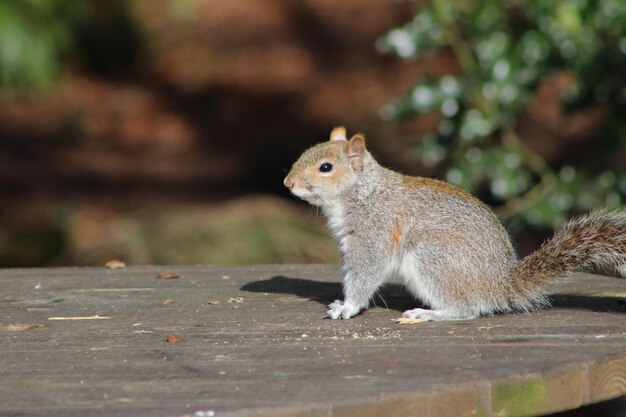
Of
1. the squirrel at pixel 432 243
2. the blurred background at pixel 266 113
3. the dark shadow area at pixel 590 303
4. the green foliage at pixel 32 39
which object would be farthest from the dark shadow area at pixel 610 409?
the green foliage at pixel 32 39

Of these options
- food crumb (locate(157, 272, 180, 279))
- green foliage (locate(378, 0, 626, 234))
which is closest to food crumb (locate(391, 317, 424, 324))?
food crumb (locate(157, 272, 180, 279))

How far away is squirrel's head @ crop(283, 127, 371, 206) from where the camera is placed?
10.5 feet

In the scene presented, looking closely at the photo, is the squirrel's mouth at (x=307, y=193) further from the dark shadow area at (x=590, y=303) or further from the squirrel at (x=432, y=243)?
the dark shadow area at (x=590, y=303)

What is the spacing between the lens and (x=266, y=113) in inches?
431

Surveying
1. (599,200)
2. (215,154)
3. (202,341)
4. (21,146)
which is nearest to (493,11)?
(599,200)

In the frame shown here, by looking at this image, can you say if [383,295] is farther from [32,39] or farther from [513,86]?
[32,39]

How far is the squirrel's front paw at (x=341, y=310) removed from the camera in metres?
2.79

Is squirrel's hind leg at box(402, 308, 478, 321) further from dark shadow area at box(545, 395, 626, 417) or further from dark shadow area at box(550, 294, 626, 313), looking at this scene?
dark shadow area at box(545, 395, 626, 417)

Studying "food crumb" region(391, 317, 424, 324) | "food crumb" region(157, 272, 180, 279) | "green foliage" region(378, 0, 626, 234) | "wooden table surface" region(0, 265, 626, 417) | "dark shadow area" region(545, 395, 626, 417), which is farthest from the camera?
"dark shadow area" region(545, 395, 626, 417)

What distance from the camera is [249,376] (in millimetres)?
2100

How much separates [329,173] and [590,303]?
2.60ft

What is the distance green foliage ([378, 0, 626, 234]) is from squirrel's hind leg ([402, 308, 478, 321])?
1.55 metres

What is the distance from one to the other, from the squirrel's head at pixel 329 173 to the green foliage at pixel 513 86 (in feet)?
4.09

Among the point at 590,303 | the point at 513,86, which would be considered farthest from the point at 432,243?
the point at 513,86
